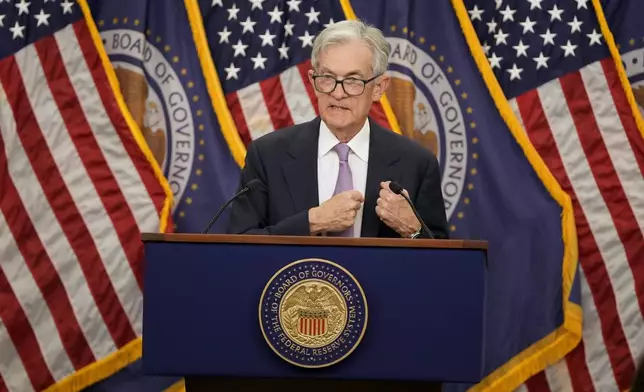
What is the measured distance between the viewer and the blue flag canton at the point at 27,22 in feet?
14.8

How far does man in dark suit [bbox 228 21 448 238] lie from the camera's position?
9.78ft

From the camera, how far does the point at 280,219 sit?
2965 millimetres

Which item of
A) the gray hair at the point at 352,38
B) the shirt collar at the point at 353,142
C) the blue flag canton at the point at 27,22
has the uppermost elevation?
the blue flag canton at the point at 27,22

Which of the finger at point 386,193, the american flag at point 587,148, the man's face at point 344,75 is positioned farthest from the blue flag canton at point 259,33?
the finger at point 386,193

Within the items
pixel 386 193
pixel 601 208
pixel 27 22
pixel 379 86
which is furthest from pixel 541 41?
pixel 27 22

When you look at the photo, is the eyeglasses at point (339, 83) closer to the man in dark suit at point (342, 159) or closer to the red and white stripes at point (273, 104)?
the man in dark suit at point (342, 159)

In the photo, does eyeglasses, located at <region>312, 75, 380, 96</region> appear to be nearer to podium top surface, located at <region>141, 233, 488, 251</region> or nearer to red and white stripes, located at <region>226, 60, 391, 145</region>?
podium top surface, located at <region>141, 233, 488, 251</region>

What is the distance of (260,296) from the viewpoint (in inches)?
93.4

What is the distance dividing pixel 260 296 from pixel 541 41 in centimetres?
274

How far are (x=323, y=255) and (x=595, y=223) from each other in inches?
98.9

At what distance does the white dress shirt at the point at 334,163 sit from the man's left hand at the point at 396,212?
0.25 metres

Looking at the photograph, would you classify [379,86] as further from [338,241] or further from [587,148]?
[587,148]

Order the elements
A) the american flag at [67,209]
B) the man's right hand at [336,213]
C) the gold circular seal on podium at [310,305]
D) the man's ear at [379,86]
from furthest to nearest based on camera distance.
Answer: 1. the american flag at [67,209]
2. the man's ear at [379,86]
3. the man's right hand at [336,213]
4. the gold circular seal on podium at [310,305]

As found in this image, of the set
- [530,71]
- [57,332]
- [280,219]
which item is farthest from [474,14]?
[57,332]
